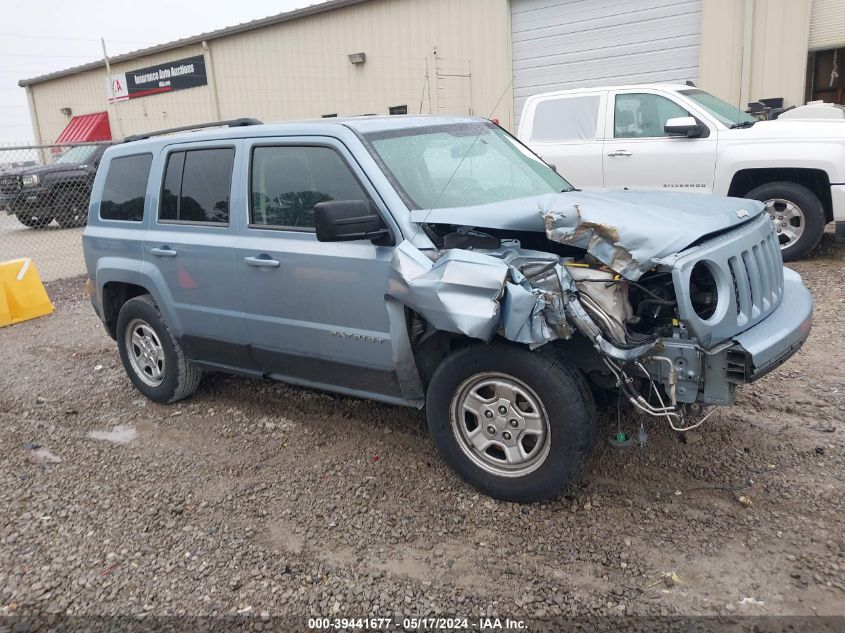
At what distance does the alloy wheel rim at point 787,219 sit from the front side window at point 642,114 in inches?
56.0

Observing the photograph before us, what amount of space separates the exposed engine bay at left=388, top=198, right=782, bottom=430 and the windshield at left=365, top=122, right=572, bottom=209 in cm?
62

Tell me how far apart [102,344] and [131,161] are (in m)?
2.65

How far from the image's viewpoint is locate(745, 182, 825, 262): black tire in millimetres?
7598

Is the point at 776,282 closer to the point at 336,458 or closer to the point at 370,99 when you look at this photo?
the point at 336,458

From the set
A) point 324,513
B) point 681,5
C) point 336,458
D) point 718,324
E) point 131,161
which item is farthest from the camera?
point 681,5

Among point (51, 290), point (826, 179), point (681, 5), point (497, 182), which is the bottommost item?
point (51, 290)

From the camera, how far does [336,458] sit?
4246 mm

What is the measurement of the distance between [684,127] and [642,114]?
0.74 meters

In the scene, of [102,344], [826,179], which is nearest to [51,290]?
[102,344]

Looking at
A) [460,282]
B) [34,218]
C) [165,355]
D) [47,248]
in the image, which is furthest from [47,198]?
[460,282]

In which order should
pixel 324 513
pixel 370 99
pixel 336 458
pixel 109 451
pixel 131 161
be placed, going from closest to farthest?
pixel 324 513 < pixel 336 458 < pixel 109 451 < pixel 131 161 < pixel 370 99

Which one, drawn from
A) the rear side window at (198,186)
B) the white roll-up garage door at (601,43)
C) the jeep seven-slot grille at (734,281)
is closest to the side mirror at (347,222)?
the rear side window at (198,186)

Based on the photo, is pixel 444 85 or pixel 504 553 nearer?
pixel 504 553

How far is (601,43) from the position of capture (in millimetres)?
13922
